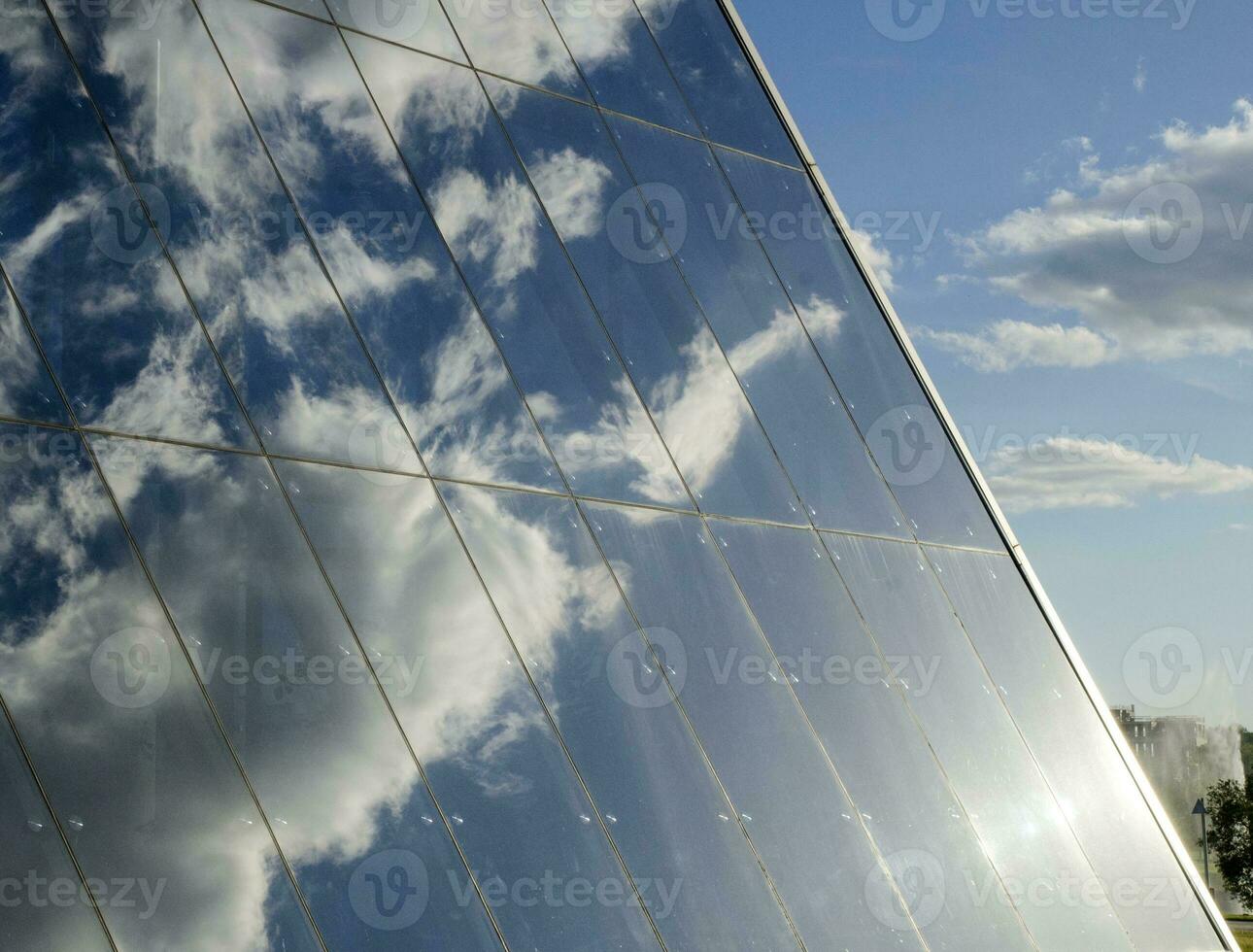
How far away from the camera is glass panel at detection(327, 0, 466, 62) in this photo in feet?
32.0

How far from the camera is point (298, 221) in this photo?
827 cm

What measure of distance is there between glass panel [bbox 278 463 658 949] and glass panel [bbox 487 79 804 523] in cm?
299

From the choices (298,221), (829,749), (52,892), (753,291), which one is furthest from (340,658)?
(753,291)

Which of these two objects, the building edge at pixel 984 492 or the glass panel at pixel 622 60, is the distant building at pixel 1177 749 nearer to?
the building edge at pixel 984 492

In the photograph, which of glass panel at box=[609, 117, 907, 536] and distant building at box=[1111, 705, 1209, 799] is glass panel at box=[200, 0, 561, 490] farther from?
distant building at box=[1111, 705, 1209, 799]

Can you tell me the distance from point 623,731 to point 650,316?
4.06 meters

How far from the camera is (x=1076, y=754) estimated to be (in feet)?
42.8

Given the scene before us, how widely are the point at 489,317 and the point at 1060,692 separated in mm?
7693
